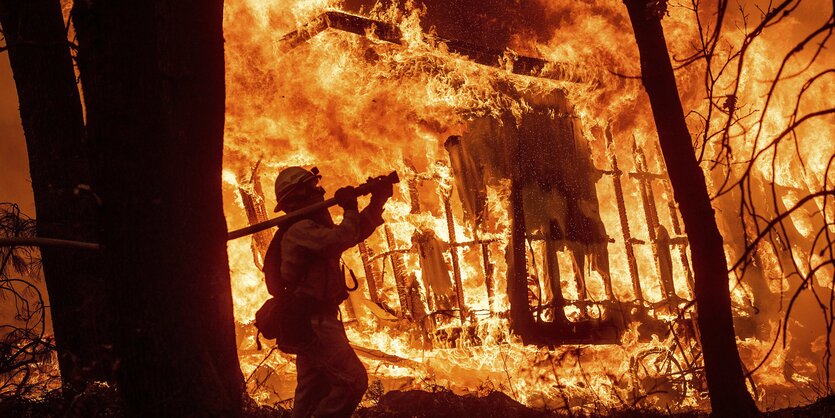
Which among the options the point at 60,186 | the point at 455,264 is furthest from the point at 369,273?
the point at 60,186

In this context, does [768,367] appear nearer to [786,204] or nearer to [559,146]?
[786,204]

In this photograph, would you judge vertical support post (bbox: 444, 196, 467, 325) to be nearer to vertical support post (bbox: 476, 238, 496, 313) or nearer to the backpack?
vertical support post (bbox: 476, 238, 496, 313)

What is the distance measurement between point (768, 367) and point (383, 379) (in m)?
6.33

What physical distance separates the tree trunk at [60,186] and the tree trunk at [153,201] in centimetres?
278

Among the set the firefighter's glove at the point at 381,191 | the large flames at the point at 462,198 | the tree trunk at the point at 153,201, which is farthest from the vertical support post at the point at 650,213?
the tree trunk at the point at 153,201

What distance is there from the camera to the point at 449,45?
8500mm

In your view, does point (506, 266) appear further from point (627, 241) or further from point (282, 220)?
point (282, 220)

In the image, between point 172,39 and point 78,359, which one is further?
point 78,359

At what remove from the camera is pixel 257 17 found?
28.1 ft

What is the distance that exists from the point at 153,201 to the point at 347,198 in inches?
78.8

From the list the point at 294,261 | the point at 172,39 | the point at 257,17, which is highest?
the point at 257,17

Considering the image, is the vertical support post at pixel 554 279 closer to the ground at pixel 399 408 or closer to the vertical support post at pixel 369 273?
the ground at pixel 399 408

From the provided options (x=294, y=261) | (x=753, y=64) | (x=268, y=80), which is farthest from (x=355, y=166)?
(x=753, y=64)

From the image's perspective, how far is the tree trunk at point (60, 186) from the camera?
17.3 feet
